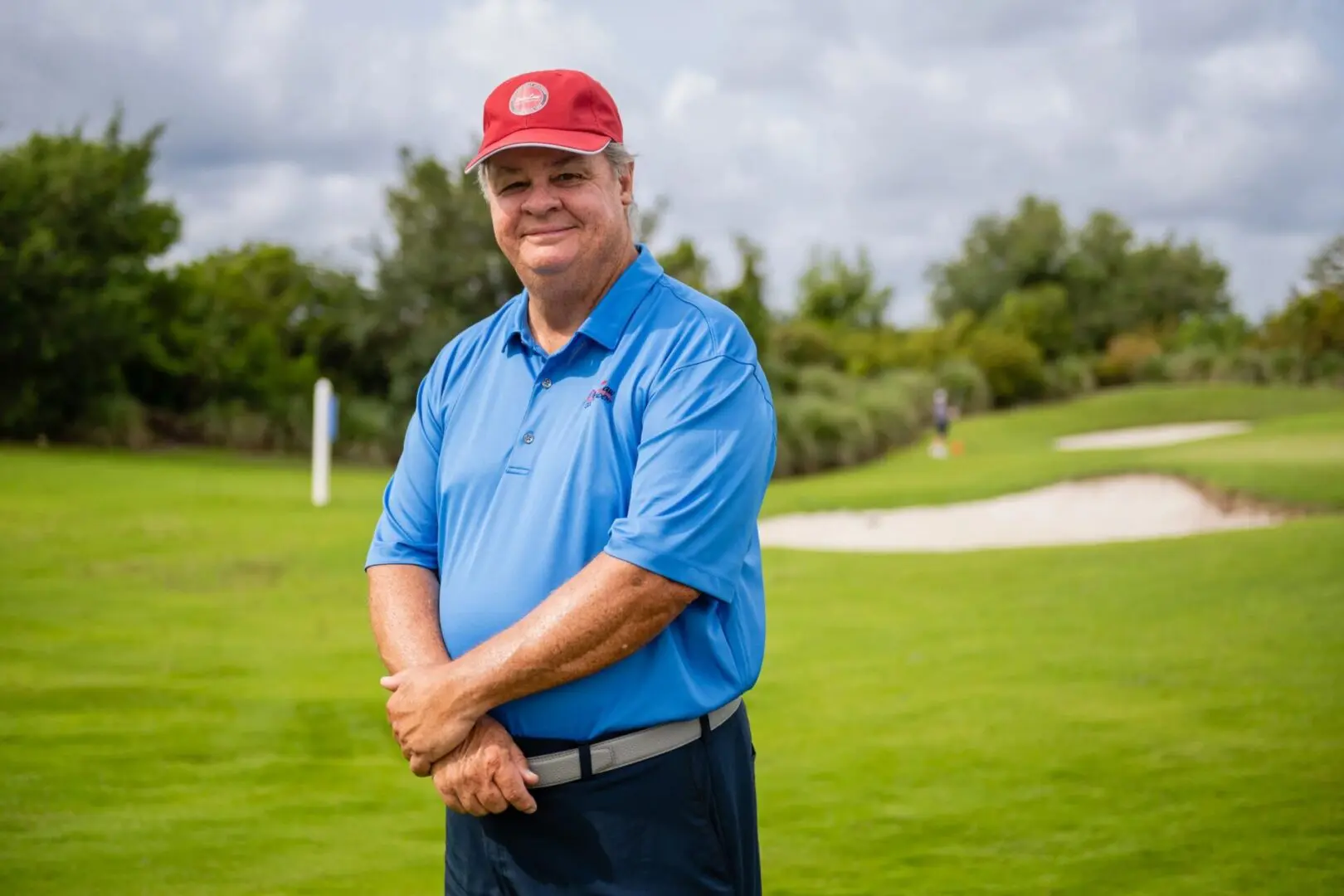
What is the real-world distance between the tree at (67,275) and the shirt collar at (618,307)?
26.8 meters

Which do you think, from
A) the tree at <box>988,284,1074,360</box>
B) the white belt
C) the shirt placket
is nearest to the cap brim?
the shirt placket

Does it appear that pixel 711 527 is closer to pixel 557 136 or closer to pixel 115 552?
pixel 557 136

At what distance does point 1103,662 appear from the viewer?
7.57 m

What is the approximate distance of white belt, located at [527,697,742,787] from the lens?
2094 millimetres

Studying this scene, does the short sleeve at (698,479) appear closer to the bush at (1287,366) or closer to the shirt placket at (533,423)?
the shirt placket at (533,423)

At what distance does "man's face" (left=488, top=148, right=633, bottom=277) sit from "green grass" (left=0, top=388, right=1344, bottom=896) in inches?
107

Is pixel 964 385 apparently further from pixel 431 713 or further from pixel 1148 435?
pixel 431 713

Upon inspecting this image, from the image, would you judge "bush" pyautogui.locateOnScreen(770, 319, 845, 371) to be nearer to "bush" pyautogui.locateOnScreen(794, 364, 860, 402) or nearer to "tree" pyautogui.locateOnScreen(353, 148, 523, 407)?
"bush" pyautogui.locateOnScreen(794, 364, 860, 402)

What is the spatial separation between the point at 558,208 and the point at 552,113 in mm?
162

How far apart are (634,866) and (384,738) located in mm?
4069

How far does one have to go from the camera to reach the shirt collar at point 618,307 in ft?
7.06

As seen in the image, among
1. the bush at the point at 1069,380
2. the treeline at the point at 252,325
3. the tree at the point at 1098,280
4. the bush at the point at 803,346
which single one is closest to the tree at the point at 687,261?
the treeline at the point at 252,325

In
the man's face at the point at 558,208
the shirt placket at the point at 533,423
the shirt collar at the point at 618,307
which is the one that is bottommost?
the shirt placket at the point at 533,423

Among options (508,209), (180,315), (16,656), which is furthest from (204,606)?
(180,315)
